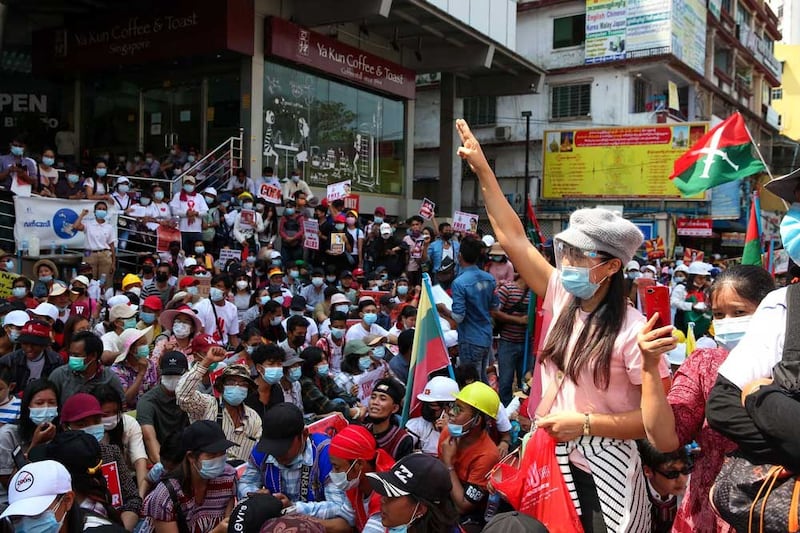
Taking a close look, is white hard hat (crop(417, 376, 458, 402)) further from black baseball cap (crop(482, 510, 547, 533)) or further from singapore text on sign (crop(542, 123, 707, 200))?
singapore text on sign (crop(542, 123, 707, 200))

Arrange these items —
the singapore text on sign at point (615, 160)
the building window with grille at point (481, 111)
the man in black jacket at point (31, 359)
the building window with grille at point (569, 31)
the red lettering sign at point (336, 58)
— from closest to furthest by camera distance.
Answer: the man in black jacket at point (31, 359), the red lettering sign at point (336, 58), the singapore text on sign at point (615, 160), the building window with grille at point (569, 31), the building window with grille at point (481, 111)

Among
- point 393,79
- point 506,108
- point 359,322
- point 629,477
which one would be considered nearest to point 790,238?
point 629,477

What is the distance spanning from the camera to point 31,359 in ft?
18.7

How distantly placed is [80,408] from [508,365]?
4.22 m

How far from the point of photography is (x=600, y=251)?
2367 millimetres

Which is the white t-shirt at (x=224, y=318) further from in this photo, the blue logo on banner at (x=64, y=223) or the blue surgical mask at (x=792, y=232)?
the blue surgical mask at (x=792, y=232)

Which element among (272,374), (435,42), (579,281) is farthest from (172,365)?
(435,42)

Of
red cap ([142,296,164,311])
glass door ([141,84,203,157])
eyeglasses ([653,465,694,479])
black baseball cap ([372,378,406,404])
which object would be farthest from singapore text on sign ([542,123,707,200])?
eyeglasses ([653,465,694,479])

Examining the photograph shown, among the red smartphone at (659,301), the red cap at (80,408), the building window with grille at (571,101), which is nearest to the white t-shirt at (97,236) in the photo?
the red cap at (80,408)

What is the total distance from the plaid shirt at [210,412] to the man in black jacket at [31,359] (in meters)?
1.36

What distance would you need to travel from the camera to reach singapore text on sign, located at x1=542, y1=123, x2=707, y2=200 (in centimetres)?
2725

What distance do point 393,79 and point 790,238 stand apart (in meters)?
19.9

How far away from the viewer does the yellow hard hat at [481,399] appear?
4207mm

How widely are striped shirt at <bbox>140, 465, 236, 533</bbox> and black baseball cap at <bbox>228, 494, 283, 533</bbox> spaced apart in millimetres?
443
